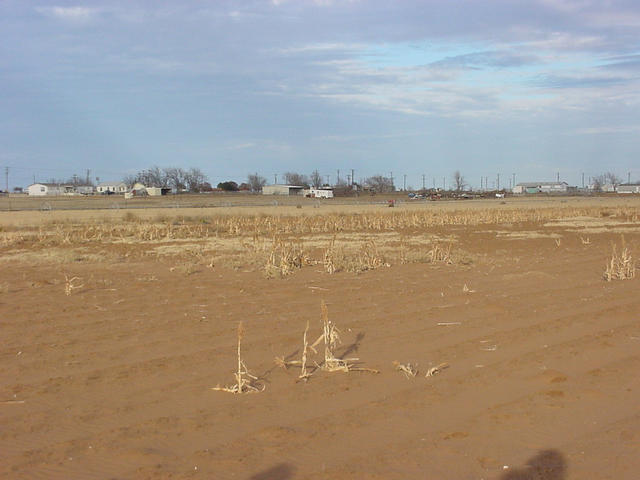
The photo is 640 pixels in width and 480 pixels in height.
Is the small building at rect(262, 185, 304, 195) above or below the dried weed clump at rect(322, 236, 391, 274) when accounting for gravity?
above

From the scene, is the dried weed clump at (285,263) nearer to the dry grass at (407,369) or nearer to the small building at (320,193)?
the dry grass at (407,369)

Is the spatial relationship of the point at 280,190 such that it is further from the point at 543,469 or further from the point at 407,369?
the point at 543,469

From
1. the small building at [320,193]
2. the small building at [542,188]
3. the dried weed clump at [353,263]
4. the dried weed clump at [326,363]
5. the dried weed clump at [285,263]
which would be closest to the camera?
the dried weed clump at [326,363]

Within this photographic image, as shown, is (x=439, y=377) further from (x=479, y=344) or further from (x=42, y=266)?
(x=42, y=266)

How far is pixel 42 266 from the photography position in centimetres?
1548

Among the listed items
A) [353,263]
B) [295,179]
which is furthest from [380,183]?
[353,263]

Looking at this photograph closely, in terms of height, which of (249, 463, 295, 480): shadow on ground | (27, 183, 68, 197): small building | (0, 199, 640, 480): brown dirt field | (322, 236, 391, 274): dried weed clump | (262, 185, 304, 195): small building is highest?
(27, 183, 68, 197): small building

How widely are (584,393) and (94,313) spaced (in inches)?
254

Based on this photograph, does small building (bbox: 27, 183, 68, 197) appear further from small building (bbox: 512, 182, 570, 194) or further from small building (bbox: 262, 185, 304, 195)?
small building (bbox: 512, 182, 570, 194)

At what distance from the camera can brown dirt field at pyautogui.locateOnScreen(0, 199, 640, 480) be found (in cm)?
441

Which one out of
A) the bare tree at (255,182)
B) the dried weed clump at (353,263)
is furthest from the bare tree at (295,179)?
the dried weed clump at (353,263)

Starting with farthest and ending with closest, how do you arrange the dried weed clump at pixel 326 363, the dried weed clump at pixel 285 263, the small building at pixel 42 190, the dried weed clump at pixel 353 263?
the small building at pixel 42 190 → the dried weed clump at pixel 353 263 → the dried weed clump at pixel 285 263 → the dried weed clump at pixel 326 363

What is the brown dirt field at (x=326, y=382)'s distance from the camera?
14.5 feet

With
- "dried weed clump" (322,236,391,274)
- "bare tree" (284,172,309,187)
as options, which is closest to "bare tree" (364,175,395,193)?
"bare tree" (284,172,309,187)
